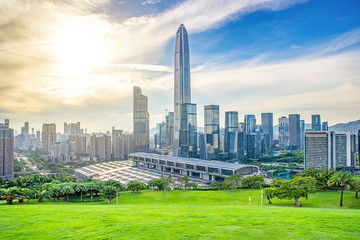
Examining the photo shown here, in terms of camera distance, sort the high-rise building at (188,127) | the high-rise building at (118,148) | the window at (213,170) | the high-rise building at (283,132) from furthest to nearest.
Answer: the high-rise building at (283,132) → the high-rise building at (188,127) → the high-rise building at (118,148) → the window at (213,170)

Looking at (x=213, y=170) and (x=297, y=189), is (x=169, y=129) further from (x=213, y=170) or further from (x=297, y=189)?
(x=297, y=189)

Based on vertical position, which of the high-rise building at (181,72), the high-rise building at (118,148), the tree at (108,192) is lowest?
the high-rise building at (118,148)

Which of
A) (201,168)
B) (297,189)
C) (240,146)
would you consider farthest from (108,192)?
(240,146)

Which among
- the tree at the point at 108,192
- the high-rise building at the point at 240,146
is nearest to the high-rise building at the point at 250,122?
the high-rise building at the point at 240,146

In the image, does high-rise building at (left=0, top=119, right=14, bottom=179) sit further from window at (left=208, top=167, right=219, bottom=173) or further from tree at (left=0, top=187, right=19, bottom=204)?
window at (left=208, top=167, right=219, bottom=173)

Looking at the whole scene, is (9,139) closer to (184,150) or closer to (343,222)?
(343,222)

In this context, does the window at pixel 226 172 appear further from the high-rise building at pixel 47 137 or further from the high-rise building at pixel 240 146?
the high-rise building at pixel 47 137

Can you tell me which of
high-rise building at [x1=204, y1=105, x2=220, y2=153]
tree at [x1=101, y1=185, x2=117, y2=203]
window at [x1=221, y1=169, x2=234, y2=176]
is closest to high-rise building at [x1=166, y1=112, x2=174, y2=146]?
high-rise building at [x1=204, y1=105, x2=220, y2=153]
